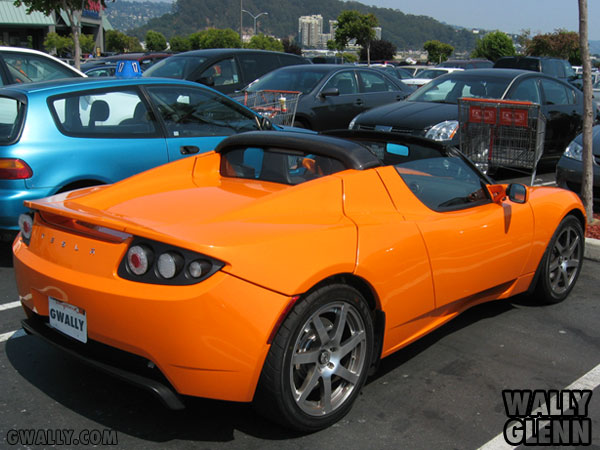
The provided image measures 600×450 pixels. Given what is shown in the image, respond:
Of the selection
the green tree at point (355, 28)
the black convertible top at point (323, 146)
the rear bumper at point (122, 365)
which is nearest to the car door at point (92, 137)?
the black convertible top at point (323, 146)

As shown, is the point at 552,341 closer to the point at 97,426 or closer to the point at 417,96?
the point at 97,426

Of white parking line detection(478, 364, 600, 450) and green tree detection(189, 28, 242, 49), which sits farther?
green tree detection(189, 28, 242, 49)

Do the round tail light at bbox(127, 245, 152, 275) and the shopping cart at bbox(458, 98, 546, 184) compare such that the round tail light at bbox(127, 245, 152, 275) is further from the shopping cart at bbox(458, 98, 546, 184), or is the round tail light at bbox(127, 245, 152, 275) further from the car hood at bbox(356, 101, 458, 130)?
the car hood at bbox(356, 101, 458, 130)

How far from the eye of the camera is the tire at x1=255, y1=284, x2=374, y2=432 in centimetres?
300

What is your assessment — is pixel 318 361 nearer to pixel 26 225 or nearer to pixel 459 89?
pixel 26 225

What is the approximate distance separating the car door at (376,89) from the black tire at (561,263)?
7416mm

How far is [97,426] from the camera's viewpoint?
3273 mm

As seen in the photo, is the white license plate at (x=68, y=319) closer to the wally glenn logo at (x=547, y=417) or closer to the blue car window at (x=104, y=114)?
the wally glenn logo at (x=547, y=417)

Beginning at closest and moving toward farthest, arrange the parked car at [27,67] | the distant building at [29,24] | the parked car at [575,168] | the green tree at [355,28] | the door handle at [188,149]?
1. the door handle at [188,149]
2. the parked car at [575,168]
3. the parked car at [27,67]
4. the distant building at [29,24]
5. the green tree at [355,28]

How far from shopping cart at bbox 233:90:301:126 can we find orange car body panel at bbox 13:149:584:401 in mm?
6035

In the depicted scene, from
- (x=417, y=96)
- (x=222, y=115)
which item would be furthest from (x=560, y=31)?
(x=222, y=115)

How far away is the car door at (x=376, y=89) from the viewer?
12.4 m

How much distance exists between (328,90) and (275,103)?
1.36 meters

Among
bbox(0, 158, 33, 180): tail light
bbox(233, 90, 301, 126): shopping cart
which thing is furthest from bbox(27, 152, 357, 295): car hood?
bbox(233, 90, 301, 126): shopping cart
